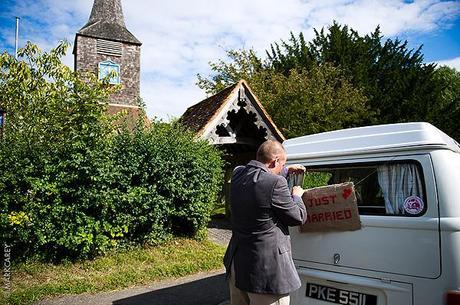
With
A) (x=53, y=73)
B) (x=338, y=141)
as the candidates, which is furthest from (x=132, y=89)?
(x=338, y=141)

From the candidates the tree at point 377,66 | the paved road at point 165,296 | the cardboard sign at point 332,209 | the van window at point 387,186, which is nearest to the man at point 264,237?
the cardboard sign at point 332,209

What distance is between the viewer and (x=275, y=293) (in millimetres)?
2695

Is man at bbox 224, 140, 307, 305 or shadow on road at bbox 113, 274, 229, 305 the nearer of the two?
man at bbox 224, 140, 307, 305

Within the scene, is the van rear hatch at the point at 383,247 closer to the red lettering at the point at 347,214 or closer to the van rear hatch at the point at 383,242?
the van rear hatch at the point at 383,242

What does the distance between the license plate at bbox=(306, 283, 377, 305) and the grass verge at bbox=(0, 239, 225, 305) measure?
4.31 meters

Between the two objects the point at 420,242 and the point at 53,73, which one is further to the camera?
the point at 53,73

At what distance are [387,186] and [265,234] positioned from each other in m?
1.27

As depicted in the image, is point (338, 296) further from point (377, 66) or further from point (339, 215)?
point (377, 66)

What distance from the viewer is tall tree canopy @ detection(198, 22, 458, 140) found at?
21.6 m

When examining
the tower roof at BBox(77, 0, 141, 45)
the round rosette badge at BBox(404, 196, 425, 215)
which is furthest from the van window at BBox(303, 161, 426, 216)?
the tower roof at BBox(77, 0, 141, 45)

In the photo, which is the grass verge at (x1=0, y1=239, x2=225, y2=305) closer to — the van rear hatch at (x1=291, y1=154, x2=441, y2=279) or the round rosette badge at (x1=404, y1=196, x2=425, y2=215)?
the van rear hatch at (x1=291, y1=154, x2=441, y2=279)

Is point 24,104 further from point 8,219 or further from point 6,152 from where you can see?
point 8,219

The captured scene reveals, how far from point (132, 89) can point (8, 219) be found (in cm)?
2557

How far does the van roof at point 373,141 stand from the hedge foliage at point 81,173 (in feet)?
15.9
